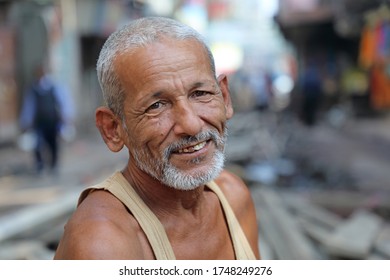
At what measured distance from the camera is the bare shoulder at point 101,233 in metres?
1.19

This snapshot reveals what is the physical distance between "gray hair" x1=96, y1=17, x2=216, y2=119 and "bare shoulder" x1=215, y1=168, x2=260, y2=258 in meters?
0.46

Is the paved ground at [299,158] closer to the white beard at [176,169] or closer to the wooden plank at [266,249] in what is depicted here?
the wooden plank at [266,249]

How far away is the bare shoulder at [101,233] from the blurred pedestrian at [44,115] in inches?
265

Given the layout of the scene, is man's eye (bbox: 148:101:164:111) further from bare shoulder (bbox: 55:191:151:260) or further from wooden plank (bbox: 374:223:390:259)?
wooden plank (bbox: 374:223:390:259)

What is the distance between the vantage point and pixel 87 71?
16625 mm

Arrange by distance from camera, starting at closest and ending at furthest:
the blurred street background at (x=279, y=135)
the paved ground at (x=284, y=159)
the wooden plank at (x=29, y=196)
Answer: the blurred street background at (x=279, y=135), the wooden plank at (x=29, y=196), the paved ground at (x=284, y=159)

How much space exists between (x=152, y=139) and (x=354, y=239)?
288 cm

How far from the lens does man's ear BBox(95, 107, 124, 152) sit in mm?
1400

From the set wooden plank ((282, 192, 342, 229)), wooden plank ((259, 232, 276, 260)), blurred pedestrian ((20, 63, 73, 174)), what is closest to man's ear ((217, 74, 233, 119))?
wooden plank ((259, 232, 276, 260))

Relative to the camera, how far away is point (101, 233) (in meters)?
1.21

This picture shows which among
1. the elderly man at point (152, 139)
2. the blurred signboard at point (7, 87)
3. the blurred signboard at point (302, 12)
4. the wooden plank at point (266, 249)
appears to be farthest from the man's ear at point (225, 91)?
the blurred signboard at point (302, 12)

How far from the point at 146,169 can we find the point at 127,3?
724 inches

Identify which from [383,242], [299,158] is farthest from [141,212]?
[299,158]

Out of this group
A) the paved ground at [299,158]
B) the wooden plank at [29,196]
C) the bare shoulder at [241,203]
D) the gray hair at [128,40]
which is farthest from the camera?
the paved ground at [299,158]
